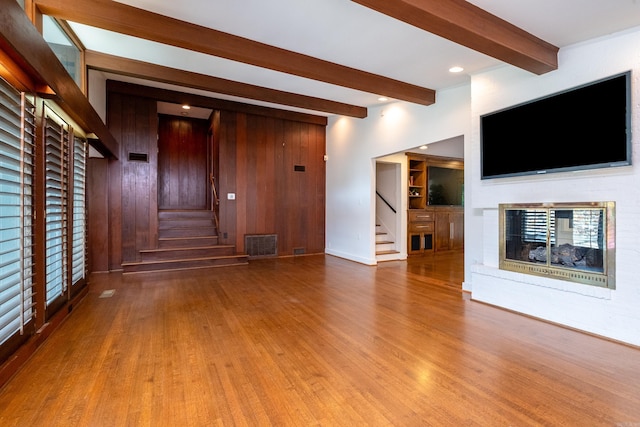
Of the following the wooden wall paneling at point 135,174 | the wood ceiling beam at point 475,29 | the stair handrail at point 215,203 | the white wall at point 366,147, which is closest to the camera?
the wood ceiling beam at point 475,29

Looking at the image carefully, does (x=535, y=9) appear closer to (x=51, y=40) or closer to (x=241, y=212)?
(x=51, y=40)

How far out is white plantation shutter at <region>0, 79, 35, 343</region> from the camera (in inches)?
84.5

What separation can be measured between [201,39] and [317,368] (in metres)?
3.45

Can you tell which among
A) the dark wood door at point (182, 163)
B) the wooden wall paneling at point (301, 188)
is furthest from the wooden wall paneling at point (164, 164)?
the wooden wall paneling at point (301, 188)

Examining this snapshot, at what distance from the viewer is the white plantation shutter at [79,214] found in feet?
13.1

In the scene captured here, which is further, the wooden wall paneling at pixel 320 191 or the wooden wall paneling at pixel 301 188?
the wooden wall paneling at pixel 320 191

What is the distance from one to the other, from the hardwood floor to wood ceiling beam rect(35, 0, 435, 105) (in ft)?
9.75

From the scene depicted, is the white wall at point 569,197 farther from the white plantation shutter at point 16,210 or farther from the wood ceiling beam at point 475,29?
the white plantation shutter at point 16,210

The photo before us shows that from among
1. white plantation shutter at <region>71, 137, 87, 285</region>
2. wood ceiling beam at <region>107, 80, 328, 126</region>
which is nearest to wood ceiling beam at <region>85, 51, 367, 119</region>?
white plantation shutter at <region>71, 137, 87, 285</region>

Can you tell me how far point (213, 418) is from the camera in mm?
1774

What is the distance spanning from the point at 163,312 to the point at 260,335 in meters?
1.41

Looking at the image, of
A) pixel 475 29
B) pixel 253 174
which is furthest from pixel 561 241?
pixel 253 174

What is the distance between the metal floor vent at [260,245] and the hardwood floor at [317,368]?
10.1 ft

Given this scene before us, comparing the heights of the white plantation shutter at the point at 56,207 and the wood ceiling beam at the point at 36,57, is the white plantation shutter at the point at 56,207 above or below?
below
